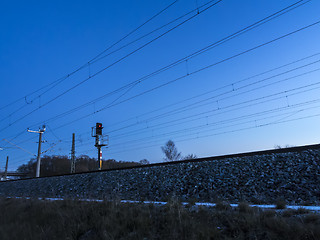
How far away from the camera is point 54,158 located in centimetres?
8588

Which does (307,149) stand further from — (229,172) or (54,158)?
(54,158)

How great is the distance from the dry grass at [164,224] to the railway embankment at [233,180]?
1.59 meters

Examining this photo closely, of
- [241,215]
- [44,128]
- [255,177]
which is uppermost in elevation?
[44,128]

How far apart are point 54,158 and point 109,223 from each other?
9192cm

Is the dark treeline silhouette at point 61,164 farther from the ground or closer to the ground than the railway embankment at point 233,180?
farther from the ground

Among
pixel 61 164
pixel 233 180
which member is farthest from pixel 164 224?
pixel 61 164

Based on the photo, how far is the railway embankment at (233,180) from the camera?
23.4 feet

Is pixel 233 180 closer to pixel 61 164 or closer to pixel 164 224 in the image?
pixel 164 224

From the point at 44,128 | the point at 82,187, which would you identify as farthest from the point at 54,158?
the point at 82,187

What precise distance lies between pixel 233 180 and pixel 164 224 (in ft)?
15.0

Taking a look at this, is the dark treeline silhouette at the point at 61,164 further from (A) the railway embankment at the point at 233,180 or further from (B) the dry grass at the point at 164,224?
(B) the dry grass at the point at 164,224

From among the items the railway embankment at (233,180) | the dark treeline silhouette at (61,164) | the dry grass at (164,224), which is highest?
the dark treeline silhouette at (61,164)

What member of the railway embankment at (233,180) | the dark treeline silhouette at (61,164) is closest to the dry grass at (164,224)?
the railway embankment at (233,180)

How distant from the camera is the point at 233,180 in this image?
8.44 metres
